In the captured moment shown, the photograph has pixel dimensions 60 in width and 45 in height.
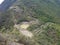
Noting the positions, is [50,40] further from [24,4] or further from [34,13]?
[24,4]

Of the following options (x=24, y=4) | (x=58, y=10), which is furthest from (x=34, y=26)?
(x=58, y=10)

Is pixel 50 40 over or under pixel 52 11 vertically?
over

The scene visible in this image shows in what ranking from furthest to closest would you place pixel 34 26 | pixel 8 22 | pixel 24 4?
1. pixel 24 4
2. pixel 8 22
3. pixel 34 26

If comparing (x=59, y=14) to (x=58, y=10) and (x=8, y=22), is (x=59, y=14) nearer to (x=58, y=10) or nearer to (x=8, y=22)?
(x=58, y=10)

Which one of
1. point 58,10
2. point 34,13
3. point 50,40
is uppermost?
point 50,40

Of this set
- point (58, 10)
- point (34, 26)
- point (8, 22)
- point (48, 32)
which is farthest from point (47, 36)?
point (58, 10)

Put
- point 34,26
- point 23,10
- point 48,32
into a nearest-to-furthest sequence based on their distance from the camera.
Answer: point 48,32 < point 34,26 < point 23,10

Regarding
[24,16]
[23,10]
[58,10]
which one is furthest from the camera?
[58,10]

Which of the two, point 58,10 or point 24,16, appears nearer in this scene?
point 24,16

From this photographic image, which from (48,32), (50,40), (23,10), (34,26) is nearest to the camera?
(50,40)
